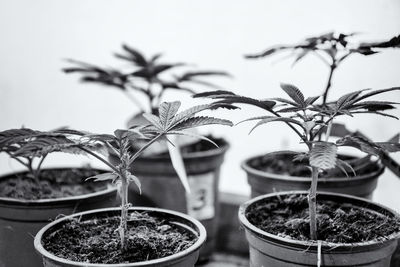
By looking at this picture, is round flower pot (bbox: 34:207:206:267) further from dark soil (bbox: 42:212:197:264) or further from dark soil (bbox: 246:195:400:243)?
dark soil (bbox: 246:195:400:243)

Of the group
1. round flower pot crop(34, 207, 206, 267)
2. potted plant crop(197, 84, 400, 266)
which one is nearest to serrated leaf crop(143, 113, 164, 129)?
potted plant crop(197, 84, 400, 266)

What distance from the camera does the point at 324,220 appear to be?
885 mm

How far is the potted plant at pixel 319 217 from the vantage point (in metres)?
0.74

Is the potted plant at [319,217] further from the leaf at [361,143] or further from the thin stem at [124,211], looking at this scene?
the thin stem at [124,211]

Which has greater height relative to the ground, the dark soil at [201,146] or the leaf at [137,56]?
the leaf at [137,56]

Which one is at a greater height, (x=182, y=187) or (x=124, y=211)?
(x=124, y=211)

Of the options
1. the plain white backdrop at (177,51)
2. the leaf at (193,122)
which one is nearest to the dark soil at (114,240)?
the leaf at (193,122)

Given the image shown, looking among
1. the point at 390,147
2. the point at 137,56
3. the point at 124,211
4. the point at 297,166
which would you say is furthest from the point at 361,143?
the point at 137,56

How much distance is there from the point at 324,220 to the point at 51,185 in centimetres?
79

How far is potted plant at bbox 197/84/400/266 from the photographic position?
0.74 metres

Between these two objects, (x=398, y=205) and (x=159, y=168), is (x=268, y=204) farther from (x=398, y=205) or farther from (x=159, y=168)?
(x=398, y=205)

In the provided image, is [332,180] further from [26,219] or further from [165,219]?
[26,219]

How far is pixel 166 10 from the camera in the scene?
1771mm

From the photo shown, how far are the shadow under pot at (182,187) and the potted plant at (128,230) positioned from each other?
1.23 feet
